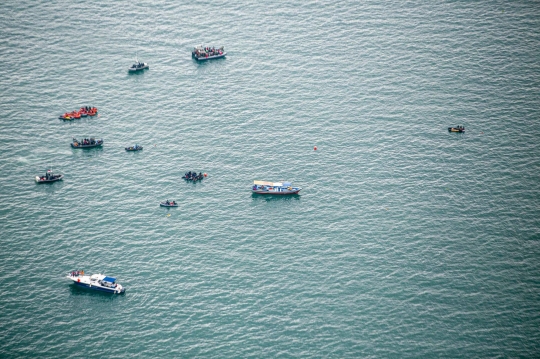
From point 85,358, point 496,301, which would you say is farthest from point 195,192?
point 496,301

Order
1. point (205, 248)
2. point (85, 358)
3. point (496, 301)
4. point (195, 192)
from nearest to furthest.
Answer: point (85, 358)
point (496, 301)
point (205, 248)
point (195, 192)

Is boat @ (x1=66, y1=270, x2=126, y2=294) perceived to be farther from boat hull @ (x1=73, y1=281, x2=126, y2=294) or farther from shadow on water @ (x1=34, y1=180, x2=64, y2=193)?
shadow on water @ (x1=34, y1=180, x2=64, y2=193)

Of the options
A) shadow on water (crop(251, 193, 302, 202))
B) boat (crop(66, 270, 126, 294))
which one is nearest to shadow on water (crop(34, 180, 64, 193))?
boat (crop(66, 270, 126, 294))

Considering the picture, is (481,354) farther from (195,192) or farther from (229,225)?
(195,192)

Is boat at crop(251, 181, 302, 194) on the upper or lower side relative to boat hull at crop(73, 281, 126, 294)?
upper

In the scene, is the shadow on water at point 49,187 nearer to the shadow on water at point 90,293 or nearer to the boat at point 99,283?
the boat at point 99,283

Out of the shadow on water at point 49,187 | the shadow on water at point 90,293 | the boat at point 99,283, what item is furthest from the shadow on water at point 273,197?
the shadow on water at point 49,187

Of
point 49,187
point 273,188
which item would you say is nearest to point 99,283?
point 49,187
